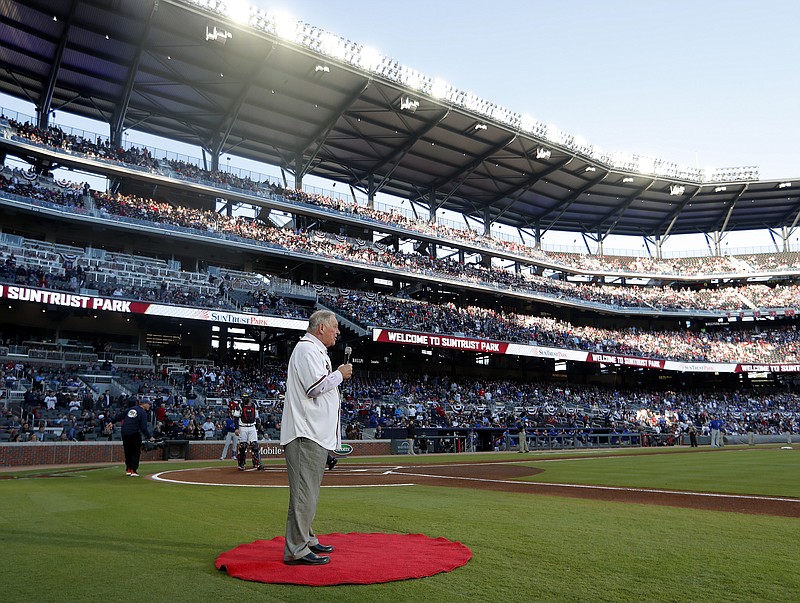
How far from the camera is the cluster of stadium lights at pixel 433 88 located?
34.1 metres

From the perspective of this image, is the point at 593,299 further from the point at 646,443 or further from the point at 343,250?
the point at 343,250

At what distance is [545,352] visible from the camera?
147 ft

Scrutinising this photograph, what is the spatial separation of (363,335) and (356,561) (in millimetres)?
32168

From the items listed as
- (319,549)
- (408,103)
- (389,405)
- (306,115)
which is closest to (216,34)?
(306,115)

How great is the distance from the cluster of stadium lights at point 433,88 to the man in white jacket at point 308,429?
106ft

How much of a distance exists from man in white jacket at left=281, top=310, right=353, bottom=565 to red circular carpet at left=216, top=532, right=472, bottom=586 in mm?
255

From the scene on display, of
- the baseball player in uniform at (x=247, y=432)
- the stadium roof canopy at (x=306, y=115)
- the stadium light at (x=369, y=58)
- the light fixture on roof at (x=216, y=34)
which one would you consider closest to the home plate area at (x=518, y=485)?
the baseball player in uniform at (x=247, y=432)

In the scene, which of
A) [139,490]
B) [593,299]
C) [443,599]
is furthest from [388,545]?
[593,299]

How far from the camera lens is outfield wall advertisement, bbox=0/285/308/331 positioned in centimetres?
2731

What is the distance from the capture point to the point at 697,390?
2237 inches

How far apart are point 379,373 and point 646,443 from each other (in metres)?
17.6

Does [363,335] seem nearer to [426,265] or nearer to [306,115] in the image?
[426,265]

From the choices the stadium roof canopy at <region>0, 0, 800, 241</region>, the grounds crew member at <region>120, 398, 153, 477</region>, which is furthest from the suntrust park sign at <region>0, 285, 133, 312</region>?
the grounds crew member at <region>120, 398, 153, 477</region>

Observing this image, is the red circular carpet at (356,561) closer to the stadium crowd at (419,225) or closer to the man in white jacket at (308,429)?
the man in white jacket at (308,429)
